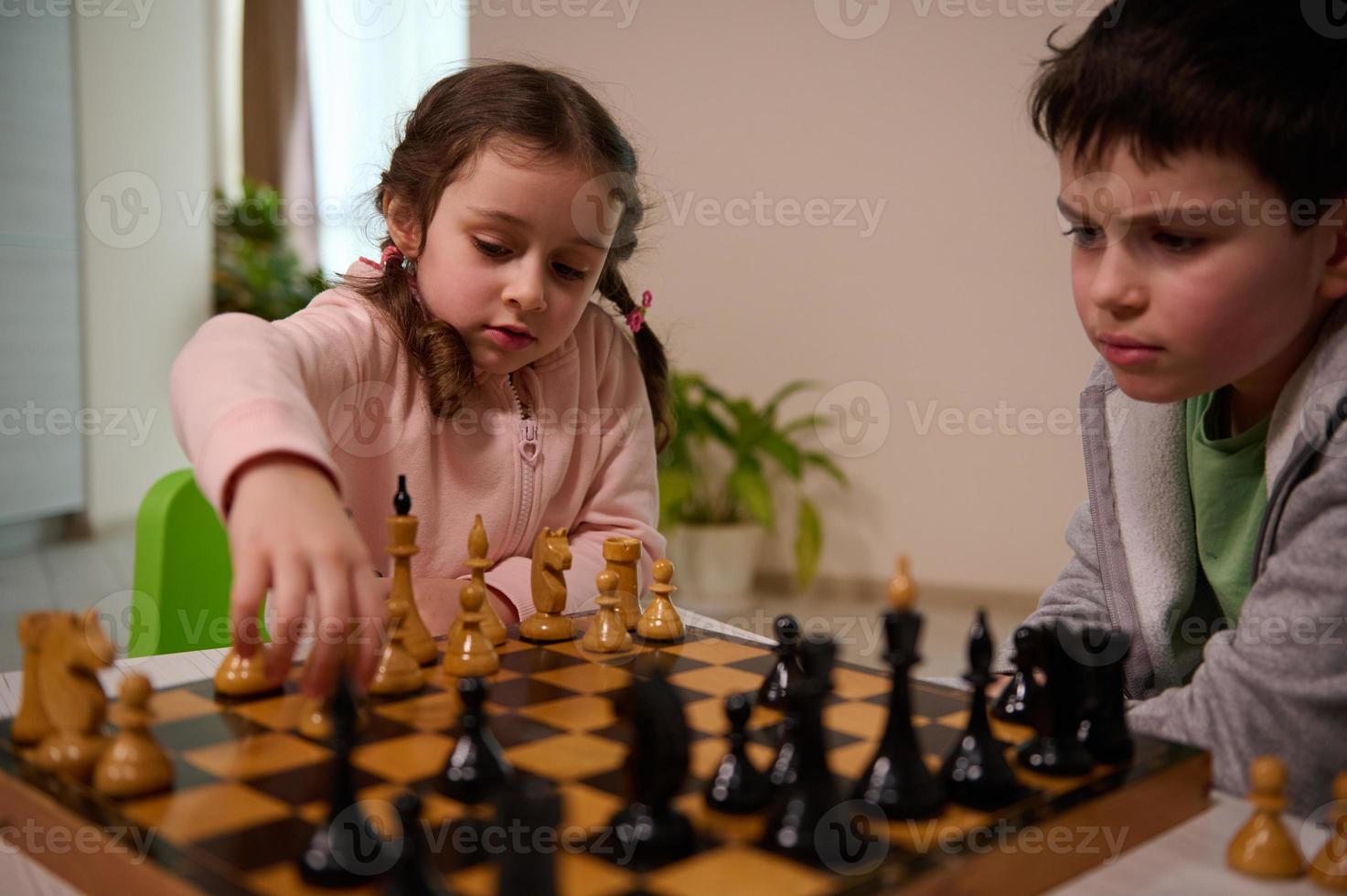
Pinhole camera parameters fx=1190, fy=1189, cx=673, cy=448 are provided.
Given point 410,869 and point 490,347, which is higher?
point 490,347

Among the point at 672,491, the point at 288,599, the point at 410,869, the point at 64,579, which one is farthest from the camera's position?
the point at 64,579

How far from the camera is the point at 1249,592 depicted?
1191 mm

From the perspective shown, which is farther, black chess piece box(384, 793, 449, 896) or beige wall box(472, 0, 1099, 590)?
beige wall box(472, 0, 1099, 590)

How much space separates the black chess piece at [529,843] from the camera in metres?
0.60

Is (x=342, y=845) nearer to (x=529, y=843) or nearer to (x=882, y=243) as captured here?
(x=529, y=843)

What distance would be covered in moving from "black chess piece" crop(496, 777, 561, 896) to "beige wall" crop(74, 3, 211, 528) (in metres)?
5.29

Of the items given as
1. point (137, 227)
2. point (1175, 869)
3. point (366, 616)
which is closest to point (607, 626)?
point (366, 616)

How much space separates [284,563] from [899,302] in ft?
11.8

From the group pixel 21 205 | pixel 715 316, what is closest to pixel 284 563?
pixel 715 316

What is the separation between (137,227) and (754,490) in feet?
10.9

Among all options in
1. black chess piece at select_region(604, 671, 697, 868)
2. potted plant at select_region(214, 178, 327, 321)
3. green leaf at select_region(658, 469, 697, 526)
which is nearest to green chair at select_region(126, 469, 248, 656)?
black chess piece at select_region(604, 671, 697, 868)

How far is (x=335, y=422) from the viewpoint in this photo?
1486 millimetres

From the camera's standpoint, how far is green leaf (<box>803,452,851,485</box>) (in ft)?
14.3

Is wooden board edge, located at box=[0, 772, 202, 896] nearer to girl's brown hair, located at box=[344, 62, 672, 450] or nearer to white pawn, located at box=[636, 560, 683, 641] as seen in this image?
white pawn, located at box=[636, 560, 683, 641]
